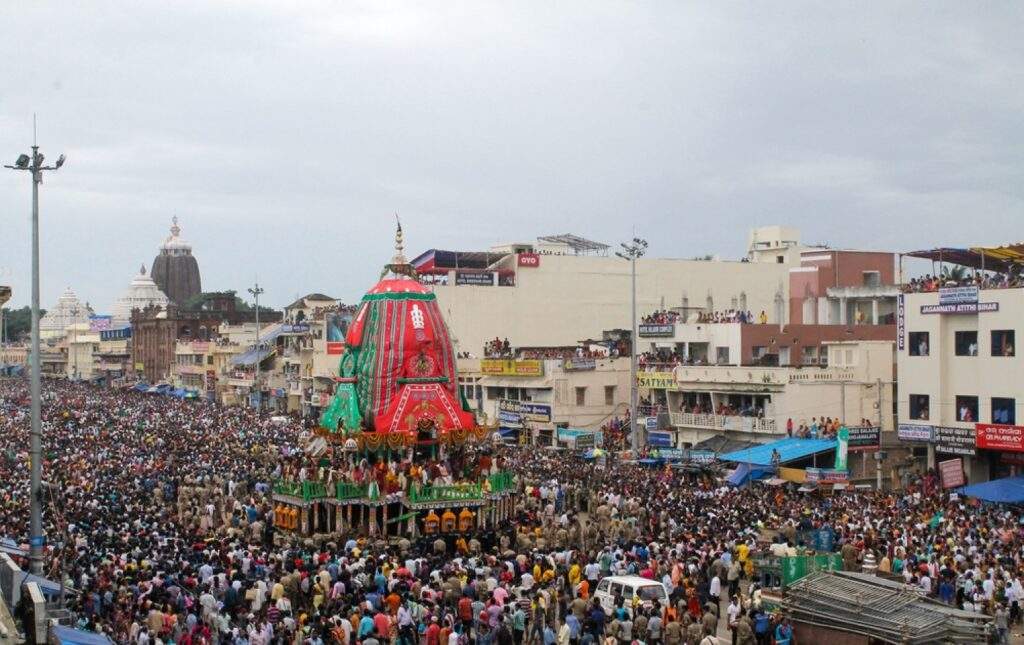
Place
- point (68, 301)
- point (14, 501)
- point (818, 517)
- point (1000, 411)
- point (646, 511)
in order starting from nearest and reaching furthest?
1. point (818, 517)
2. point (646, 511)
3. point (14, 501)
4. point (1000, 411)
5. point (68, 301)

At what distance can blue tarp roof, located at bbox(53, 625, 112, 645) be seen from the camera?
15748 millimetres

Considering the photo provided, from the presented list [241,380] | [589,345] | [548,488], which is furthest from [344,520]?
[241,380]

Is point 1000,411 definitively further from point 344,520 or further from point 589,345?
point 589,345

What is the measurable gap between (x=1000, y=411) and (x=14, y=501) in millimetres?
26317

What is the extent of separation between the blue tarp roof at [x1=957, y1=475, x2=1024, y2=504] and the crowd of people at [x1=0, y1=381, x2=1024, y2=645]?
16.4 inches

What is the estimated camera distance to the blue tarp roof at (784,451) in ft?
119

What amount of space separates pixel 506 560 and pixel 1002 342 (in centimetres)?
1799

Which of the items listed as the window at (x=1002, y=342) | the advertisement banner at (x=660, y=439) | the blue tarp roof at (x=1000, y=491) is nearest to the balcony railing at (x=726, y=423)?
the advertisement banner at (x=660, y=439)

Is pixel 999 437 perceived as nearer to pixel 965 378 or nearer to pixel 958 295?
pixel 965 378

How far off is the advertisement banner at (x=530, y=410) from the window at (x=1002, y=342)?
63.6 feet

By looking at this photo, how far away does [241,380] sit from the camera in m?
84.8

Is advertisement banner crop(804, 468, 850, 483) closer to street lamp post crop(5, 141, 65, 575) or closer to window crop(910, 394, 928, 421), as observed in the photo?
window crop(910, 394, 928, 421)

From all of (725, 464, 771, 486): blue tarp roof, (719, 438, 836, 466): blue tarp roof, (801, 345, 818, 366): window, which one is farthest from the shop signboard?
(801, 345, 818, 366): window

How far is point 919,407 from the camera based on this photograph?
124ft
